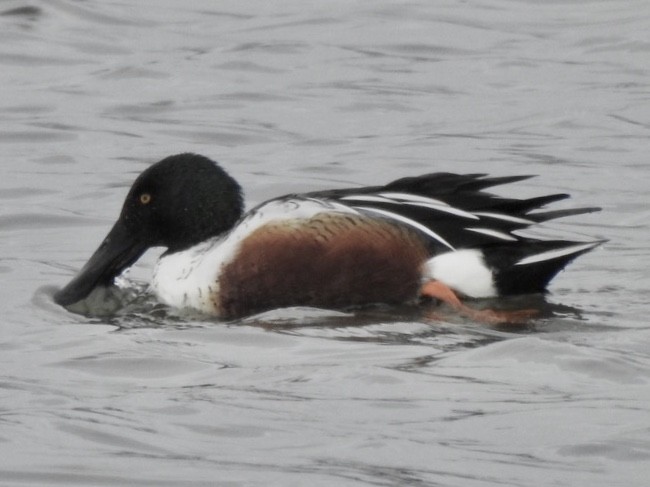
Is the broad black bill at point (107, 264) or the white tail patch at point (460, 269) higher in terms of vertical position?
the white tail patch at point (460, 269)

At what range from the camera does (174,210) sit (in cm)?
840

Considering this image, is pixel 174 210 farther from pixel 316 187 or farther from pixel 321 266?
pixel 316 187

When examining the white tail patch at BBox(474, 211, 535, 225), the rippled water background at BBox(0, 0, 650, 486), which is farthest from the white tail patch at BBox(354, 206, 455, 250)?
the rippled water background at BBox(0, 0, 650, 486)

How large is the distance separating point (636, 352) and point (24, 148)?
19.6 ft

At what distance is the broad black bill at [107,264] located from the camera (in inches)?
328

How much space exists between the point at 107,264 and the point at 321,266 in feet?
3.85

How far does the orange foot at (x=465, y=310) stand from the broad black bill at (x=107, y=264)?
1.45 metres

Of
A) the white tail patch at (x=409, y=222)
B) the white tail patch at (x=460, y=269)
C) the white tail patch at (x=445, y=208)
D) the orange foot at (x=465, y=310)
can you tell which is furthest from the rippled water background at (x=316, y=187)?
the white tail patch at (x=445, y=208)

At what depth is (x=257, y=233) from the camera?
7848 millimetres

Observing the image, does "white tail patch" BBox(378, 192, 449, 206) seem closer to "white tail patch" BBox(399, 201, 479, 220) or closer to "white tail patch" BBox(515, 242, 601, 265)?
"white tail patch" BBox(399, 201, 479, 220)

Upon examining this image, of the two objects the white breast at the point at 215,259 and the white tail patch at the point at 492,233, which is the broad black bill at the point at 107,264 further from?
the white tail patch at the point at 492,233

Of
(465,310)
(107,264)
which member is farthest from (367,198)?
(107,264)

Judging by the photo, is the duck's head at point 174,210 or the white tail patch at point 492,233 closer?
the white tail patch at point 492,233

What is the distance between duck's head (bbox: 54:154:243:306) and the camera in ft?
27.5
